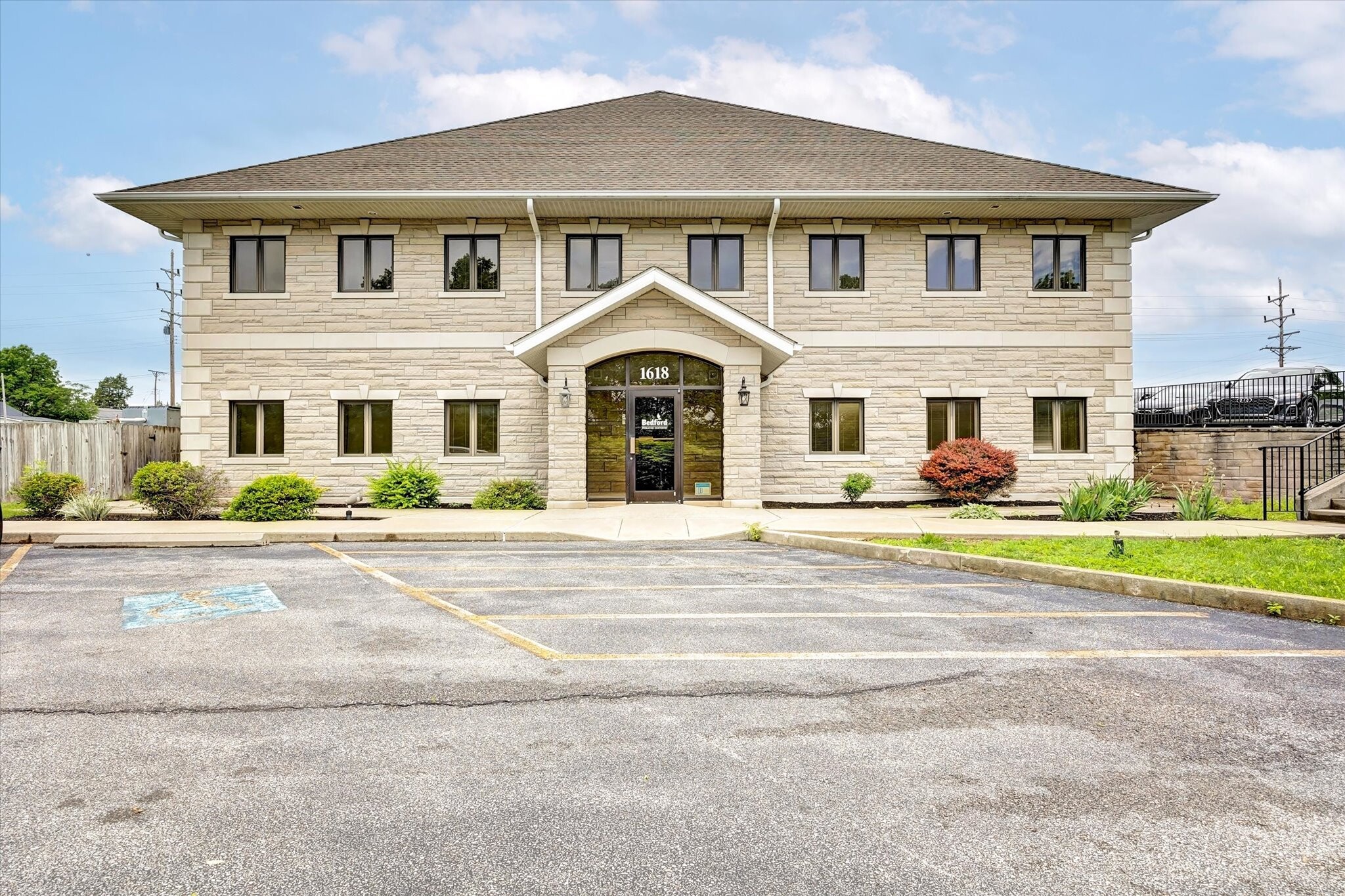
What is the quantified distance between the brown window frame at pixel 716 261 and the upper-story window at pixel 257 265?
9.59m

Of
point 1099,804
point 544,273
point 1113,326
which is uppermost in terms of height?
point 544,273

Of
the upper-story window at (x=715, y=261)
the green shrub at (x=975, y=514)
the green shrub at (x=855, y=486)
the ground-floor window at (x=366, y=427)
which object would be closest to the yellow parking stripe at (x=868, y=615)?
the green shrub at (x=975, y=514)

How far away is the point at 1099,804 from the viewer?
358cm

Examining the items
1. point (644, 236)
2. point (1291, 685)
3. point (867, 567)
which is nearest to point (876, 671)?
point (1291, 685)

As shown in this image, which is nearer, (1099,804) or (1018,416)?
(1099,804)

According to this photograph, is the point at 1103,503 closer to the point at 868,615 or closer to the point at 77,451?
the point at 868,615

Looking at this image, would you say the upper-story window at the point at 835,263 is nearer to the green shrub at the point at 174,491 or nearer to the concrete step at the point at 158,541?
the concrete step at the point at 158,541

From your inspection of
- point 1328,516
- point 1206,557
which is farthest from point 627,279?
point 1328,516

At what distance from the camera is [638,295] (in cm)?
1725

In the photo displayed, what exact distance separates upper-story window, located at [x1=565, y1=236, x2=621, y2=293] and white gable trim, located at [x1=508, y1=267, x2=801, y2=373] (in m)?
2.70

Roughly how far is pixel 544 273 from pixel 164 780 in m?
16.7

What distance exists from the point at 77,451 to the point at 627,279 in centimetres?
1380

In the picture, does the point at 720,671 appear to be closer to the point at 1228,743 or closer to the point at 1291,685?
the point at 1228,743

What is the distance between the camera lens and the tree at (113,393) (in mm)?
127875
